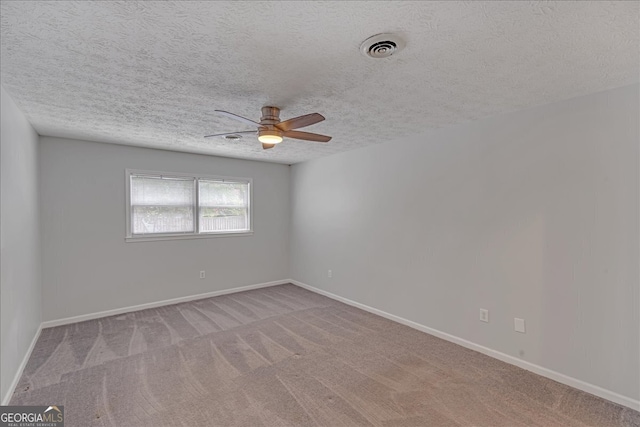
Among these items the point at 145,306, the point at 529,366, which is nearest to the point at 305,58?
the point at 529,366

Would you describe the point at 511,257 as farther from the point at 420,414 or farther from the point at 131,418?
the point at 131,418

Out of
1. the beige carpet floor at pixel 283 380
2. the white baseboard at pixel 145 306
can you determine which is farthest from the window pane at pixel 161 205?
the beige carpet floor at pixel 283 380

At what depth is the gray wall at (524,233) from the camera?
2238 millimetres

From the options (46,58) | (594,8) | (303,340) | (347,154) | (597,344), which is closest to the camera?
(594,8)

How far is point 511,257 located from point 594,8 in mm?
2063

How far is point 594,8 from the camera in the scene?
1.35m

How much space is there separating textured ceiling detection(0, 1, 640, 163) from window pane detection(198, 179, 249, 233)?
6.89 feet

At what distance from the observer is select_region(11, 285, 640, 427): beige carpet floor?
207 centimetres

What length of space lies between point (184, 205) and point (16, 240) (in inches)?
90.9

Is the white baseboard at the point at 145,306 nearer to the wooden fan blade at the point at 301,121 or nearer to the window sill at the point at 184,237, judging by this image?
the window sill at the point at 184,237

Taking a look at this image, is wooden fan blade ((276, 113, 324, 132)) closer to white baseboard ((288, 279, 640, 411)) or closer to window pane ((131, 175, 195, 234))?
white baseboard ((288, 279, 640, 411))

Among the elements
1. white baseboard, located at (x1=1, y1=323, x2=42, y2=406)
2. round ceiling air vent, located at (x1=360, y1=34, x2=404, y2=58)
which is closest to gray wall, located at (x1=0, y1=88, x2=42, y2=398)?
white baseboard, located at (x1=1, y1=323, x2=42, y2=406)

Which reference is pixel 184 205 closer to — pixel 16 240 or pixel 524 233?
pixel 16 240

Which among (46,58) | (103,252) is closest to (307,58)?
(46,58)
